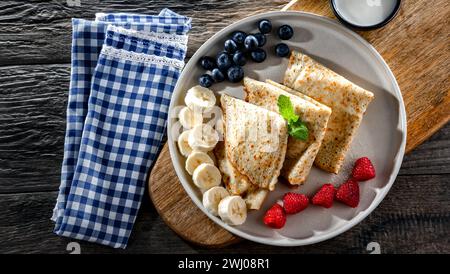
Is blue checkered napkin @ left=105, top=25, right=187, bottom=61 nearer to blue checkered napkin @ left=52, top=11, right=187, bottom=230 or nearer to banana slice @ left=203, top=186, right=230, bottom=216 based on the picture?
blue checkered napkin @ left=52, top=11, right=187, bottom=230

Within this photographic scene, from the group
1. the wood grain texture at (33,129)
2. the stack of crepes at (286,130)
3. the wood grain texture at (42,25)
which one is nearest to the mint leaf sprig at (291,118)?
the stack of crepes at (286,130)

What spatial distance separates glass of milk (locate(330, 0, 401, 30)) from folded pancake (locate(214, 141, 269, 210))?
0.97 m

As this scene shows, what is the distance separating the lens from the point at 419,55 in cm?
278

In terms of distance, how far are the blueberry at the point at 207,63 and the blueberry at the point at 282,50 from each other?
36 cm

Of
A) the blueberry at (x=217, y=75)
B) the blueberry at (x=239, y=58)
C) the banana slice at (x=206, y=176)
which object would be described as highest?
the blueberry at (x=239, y=58)

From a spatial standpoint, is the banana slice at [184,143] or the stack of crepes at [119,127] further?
the stack of crepes at [119,127]

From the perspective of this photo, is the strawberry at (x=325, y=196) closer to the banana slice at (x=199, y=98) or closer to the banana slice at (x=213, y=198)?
the banana slice at (x=213, y=198)

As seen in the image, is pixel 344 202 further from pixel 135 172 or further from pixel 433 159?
pixel 135 172

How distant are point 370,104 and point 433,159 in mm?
592

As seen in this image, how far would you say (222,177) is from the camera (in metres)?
2.76

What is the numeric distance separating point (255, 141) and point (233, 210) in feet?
1.26

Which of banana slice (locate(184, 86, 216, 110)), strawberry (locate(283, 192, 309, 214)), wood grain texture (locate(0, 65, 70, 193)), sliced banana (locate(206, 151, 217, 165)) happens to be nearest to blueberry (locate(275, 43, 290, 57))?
banana slice (locate(184, 86, 216, 110))

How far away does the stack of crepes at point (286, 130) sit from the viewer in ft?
8.54

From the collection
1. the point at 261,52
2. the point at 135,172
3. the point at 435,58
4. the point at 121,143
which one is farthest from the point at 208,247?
the point at 435,58
